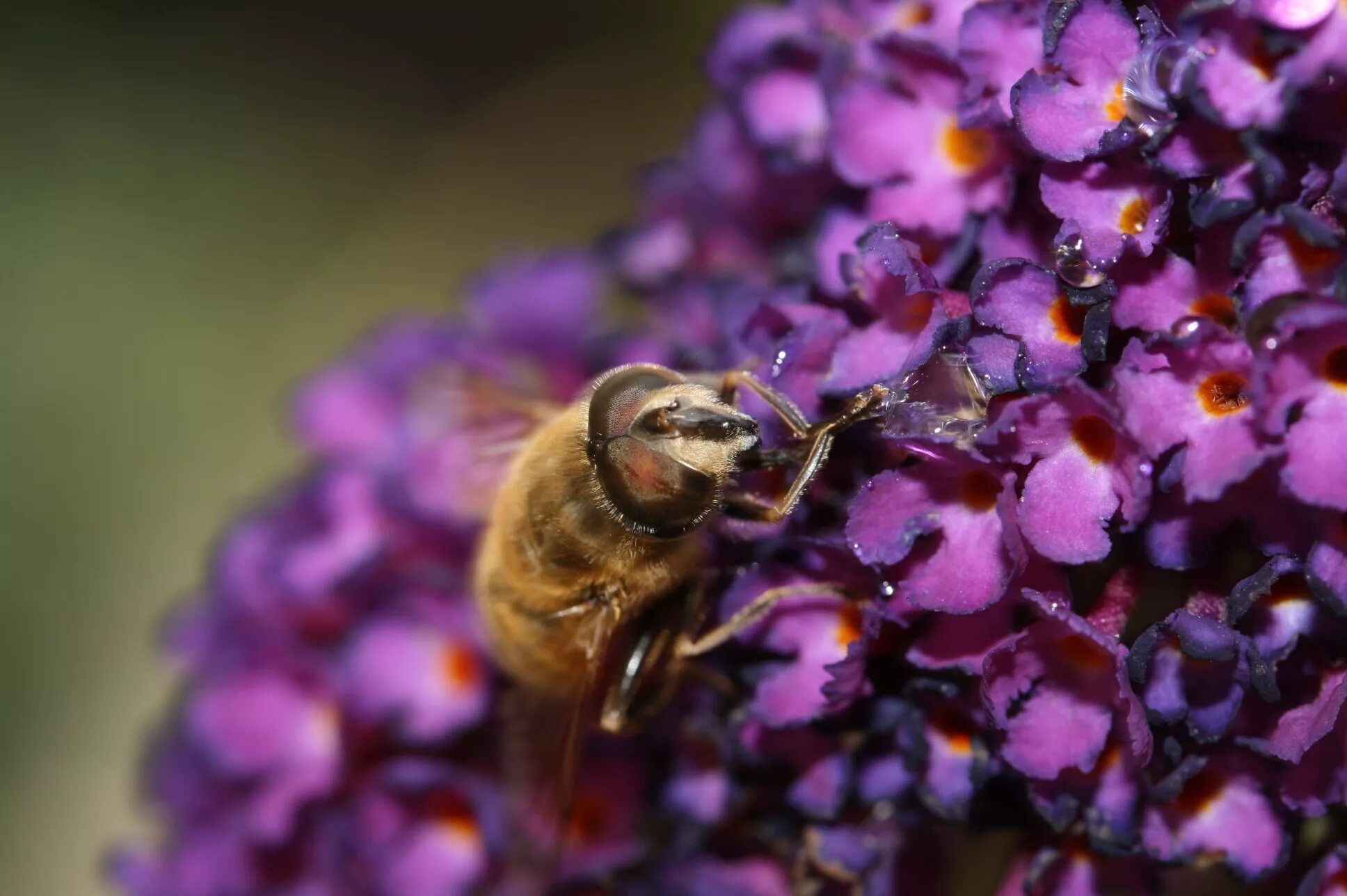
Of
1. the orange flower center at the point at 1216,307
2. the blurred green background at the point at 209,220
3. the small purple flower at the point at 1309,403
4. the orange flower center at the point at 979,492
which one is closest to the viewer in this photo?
the small purple flower at the point at 1309,403

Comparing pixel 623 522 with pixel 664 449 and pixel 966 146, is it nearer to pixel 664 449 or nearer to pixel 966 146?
pixel 664 449

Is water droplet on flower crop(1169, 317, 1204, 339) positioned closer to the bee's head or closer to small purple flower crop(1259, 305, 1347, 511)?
small purple flower crop(1259, 305, 1347, 511)

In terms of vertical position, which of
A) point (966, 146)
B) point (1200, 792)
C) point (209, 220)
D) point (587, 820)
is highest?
point (966, 146)

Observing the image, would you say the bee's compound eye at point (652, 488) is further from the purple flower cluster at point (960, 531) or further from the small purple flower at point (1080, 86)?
the small purple flower at point (1080, 86)

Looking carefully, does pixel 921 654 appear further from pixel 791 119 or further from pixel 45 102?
pixel 45 102

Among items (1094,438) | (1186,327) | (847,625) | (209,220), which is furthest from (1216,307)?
(209,220)

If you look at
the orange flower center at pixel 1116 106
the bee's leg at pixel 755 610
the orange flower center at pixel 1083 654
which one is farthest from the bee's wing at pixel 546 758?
the orange flower center at pixel 1116 106

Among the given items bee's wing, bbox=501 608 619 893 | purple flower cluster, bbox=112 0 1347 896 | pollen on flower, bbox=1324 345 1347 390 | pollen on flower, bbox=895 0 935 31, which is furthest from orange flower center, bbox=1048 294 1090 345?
bee's wing, bbox=501 608 619 893
